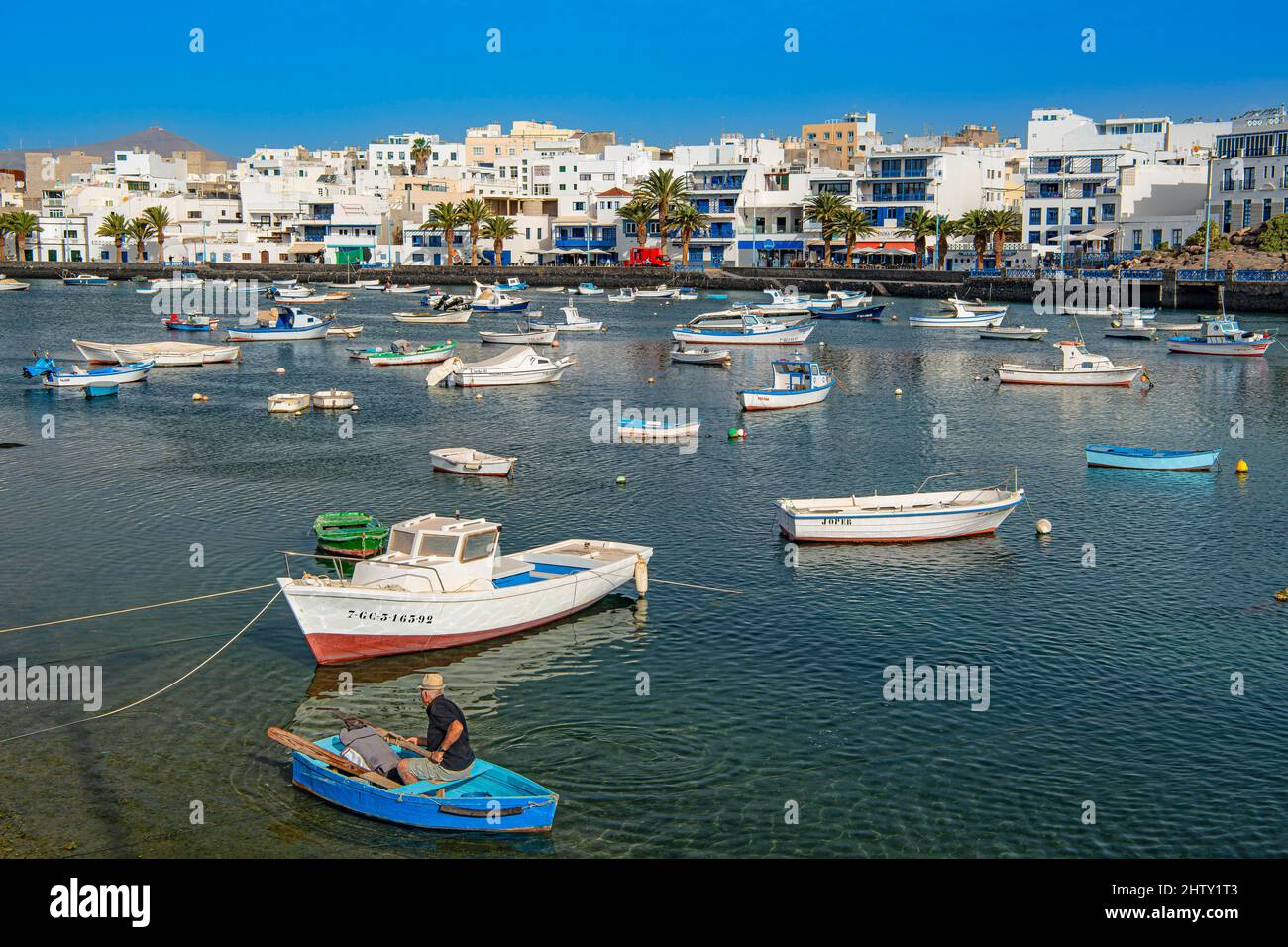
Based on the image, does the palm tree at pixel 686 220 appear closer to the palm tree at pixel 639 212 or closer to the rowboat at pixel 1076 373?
the palm tree at pixel 639 212

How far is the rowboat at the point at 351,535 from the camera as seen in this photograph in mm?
33562

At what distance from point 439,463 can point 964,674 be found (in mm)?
23495

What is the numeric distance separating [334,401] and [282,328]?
41.3 meters

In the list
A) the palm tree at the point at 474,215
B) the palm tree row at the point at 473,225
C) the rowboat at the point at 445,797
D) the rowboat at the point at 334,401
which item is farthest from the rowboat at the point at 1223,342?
the palm tree row at the point at 473,225

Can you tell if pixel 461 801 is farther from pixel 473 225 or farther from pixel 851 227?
pixel 473 225

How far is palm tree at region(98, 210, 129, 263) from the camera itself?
192625mm

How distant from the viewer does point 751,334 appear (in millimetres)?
93500

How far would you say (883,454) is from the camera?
4966 centimetres

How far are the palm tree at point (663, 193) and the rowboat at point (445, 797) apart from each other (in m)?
148

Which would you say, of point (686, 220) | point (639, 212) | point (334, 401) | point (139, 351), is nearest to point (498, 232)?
point (639, 212)

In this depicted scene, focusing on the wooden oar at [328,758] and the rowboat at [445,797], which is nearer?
the rowboat at [445,797]

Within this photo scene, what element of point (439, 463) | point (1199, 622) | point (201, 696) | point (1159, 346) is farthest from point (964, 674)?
point (1159, 346)

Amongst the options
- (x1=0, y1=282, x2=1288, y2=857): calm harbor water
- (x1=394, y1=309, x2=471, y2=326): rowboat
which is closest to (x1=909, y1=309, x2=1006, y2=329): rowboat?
(x1=394, y1=309, x2=471, y2=326): rowboat
